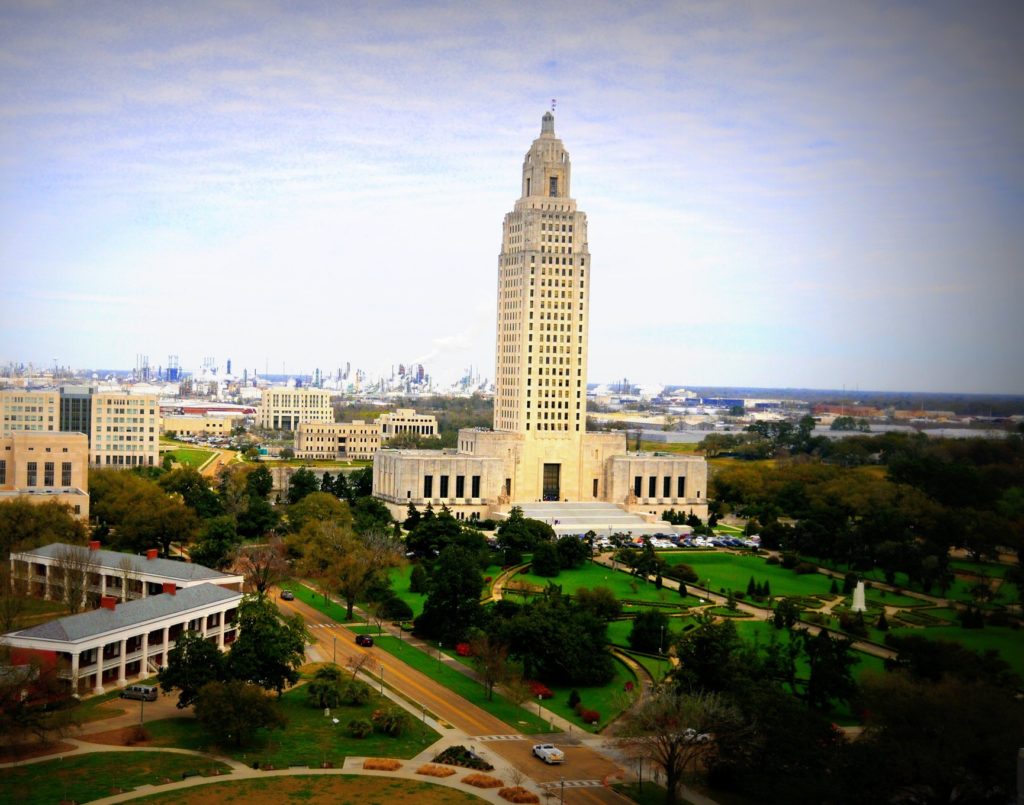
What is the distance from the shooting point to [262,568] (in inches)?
1986

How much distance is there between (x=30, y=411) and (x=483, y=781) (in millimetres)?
72577

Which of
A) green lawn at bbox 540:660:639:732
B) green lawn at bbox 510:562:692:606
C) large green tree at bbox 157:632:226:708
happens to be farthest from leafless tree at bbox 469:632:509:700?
green lawn at bbox 510:562:692:606

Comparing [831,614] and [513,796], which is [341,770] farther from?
[831,614]

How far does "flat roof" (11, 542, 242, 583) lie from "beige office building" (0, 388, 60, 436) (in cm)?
3707

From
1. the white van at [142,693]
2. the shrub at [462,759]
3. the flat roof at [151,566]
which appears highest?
the flat roof at [151,566]

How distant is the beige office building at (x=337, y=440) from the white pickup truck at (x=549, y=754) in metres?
92.9

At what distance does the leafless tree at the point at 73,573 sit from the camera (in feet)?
146

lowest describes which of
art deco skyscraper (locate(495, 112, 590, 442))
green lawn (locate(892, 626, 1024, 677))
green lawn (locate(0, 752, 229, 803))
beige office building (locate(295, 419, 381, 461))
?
green lawn (locate(0, 752, 229, 803))

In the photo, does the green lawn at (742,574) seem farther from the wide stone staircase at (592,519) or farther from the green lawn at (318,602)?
the green lawn at (318,602)

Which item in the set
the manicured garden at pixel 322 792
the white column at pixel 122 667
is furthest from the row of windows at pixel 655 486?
the manicured garden at pixel 322 792

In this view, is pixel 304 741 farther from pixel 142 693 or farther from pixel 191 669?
pixel 142 693

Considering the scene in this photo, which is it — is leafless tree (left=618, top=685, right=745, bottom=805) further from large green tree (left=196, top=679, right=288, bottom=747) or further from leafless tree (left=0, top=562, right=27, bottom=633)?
leafless tree (left=0, top=562, right=27, bottom=633)

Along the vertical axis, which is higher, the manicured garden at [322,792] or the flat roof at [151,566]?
the flat roof at [151,566]

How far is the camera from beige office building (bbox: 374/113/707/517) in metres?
84.6
